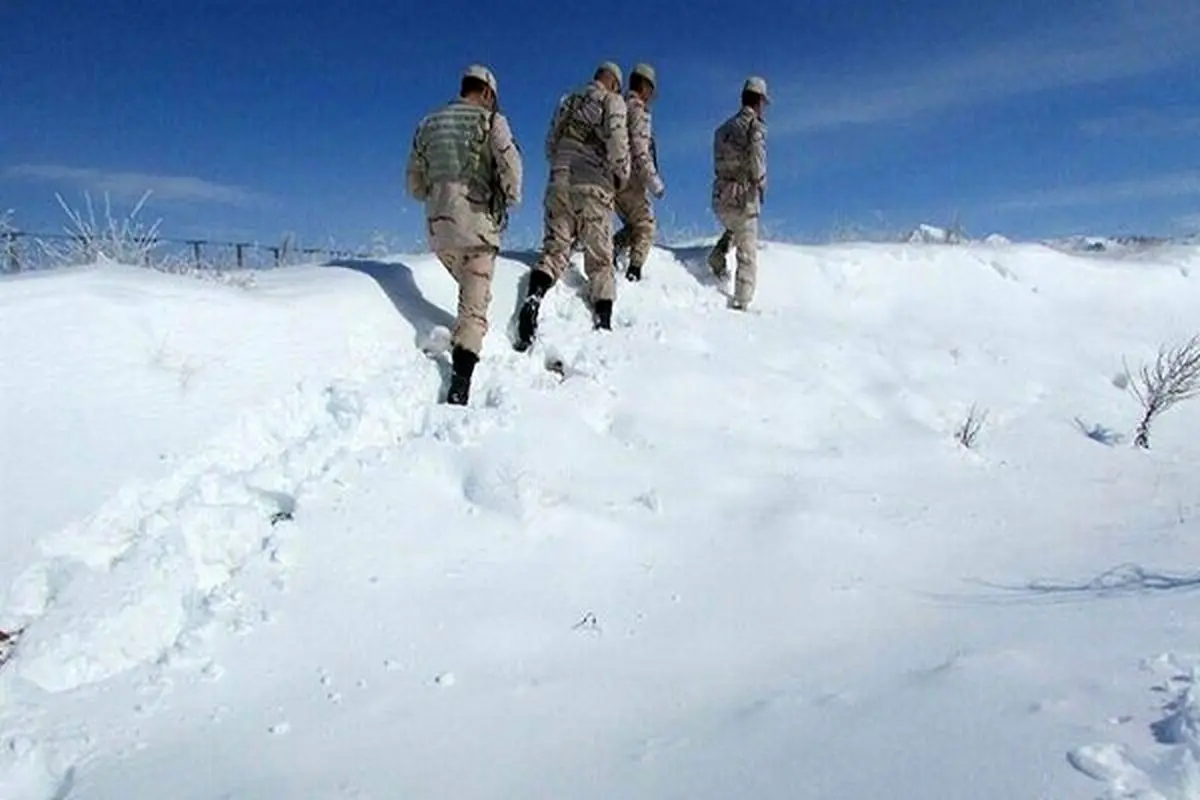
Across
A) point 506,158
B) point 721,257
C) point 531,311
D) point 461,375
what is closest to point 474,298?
point 461,375

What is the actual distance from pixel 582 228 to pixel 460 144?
A: 1.50m

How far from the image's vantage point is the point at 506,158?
20.1ft

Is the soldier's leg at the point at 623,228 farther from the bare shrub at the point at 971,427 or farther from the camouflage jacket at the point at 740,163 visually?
the bare shrub at the point at 971,427

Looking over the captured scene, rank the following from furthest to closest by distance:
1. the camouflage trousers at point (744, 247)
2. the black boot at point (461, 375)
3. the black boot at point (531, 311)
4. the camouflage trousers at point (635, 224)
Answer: the camouflage trousers at point (744, 247), the camouflage trousers at point (635, 224), the black boot at point (531, 311), the black boot at point (461, 375)

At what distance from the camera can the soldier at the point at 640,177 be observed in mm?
7805

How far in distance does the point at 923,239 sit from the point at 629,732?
10.8m

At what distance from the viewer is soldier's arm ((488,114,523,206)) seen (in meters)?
6.14

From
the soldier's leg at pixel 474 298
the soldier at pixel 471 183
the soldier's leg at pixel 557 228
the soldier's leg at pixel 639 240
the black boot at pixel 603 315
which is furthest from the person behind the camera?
the soldier's leg at pixel 639 240

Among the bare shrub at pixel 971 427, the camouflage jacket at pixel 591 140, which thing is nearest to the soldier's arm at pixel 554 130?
the camouflage jacket at pixel 591 140

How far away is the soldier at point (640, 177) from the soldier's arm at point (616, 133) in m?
0.34

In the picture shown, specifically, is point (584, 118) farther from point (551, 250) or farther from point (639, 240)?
point (639, 240)

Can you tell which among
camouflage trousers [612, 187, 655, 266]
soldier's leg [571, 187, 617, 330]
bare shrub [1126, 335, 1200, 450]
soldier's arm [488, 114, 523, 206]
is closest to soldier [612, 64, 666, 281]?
camouflage trousers [612, 187, 655, 266]

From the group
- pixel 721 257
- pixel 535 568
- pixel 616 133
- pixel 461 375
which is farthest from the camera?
pixel 721 257

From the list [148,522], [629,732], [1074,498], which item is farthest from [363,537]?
[1074,498]
